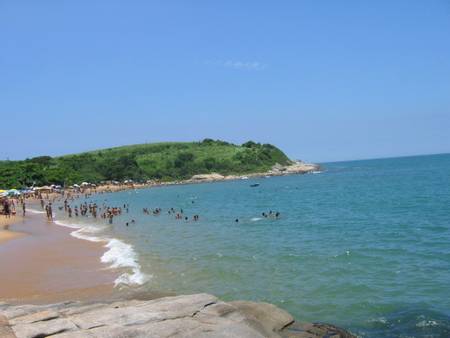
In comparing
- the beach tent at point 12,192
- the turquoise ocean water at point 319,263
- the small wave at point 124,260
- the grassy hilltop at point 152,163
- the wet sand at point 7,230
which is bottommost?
the turquoise ocean water at point 319,263

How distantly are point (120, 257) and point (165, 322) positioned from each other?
55.1ft

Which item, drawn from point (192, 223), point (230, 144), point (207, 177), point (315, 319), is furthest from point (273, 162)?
point (315, 319)

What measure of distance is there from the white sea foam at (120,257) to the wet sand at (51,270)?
0.44 m

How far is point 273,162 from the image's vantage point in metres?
161

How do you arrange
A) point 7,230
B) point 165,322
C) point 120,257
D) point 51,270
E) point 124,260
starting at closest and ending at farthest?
point 165,322 → point 51,270 → point 124,260 → point 120,257 → point 7,230

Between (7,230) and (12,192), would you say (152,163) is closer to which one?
(12,192)

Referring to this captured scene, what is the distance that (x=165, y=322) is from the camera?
32.9ft

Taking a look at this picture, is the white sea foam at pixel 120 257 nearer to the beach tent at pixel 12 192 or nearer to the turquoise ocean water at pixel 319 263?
the turquoise ocean water at pixel 319 263

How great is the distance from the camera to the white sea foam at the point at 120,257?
20477 millimetres

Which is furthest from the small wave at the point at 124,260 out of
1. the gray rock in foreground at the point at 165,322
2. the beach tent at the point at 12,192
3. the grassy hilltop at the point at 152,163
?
the grassy hilltop at the point at 152,163

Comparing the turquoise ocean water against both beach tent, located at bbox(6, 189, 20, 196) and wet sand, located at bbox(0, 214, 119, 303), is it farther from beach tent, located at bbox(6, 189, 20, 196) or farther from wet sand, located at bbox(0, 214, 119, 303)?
beach tent, located at bbox(6, 189, 20, 196)

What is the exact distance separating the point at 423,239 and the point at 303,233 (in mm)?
8055

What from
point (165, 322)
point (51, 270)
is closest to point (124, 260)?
point (51, 270)

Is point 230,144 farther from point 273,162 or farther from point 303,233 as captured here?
point 303,233
